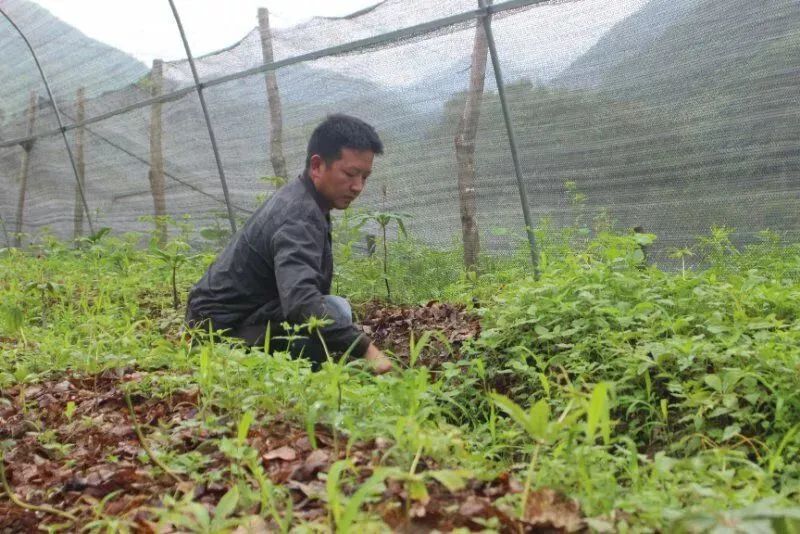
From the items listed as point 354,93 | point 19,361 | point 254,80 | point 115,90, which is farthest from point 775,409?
point 115,90

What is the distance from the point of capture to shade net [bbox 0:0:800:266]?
410 cm

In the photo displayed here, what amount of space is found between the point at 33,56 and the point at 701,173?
8647 millimetres

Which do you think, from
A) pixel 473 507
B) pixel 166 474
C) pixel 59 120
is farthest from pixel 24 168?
pixel 473 507

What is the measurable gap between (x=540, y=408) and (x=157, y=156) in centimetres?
736

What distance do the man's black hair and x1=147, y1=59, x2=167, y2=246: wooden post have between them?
435 centimetres

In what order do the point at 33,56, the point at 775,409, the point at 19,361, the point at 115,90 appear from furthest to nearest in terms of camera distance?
the point at 33,56
the point at 115,90
the point at 19,361
the point at 775,409

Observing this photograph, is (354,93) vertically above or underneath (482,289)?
above

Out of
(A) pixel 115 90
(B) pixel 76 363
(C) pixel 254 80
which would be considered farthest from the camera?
(A) pixel 115 90

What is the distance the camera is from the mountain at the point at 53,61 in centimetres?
855

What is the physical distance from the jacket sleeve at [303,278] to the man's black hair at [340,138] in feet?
1.22

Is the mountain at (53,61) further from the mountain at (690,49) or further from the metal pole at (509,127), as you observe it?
the mountain at (690,49)

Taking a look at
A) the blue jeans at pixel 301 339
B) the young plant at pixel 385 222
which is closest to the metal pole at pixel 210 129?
the young plant at pixel 385 222

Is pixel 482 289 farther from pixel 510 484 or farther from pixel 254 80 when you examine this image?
pixel 254 80

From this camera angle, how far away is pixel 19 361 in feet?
10.8
